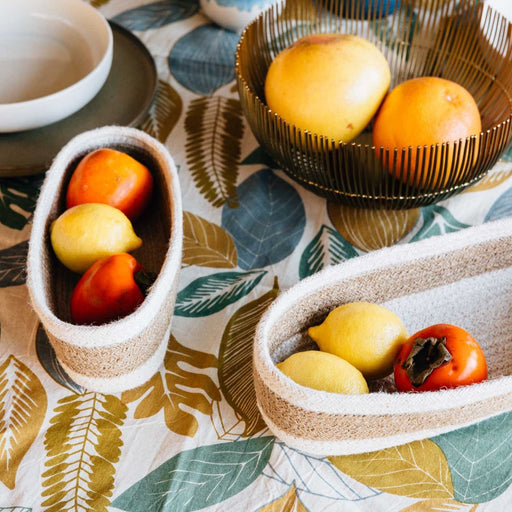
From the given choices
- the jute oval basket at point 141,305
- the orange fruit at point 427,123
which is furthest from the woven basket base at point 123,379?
the orange fruit at point 427,123

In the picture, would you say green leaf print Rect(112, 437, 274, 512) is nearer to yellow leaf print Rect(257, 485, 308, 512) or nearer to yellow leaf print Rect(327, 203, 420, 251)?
yellow leaf print Rect(257, 485, 308, 512)

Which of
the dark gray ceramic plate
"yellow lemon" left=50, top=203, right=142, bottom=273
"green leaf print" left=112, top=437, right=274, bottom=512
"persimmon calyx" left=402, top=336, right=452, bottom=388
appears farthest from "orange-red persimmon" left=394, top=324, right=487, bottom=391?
the dark gray ceramic plate

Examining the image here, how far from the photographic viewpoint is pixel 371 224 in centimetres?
53

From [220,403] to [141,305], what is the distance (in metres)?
0.10

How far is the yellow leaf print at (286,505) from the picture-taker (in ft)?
1.20

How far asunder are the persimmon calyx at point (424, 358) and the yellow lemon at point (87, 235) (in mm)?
221

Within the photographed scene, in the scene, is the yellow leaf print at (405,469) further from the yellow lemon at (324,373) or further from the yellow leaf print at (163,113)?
the yellow leaf print at (163,113)

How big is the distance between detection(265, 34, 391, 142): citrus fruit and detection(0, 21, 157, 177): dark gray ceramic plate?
168 millimetres

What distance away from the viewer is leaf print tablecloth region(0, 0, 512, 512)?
37 cm

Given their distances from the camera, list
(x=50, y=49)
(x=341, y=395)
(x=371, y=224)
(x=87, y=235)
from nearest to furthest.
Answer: (x=341, y=395) < (x=87, y=235) < (x=371, y=224) < (x=50, y=49)

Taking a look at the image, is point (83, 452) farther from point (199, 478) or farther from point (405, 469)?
point (405, 469)

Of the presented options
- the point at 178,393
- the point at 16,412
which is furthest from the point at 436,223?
the point at 16,412

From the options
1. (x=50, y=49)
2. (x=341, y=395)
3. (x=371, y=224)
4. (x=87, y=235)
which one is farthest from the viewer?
(x=50, y=49)

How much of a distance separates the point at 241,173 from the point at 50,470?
0.32 meters
